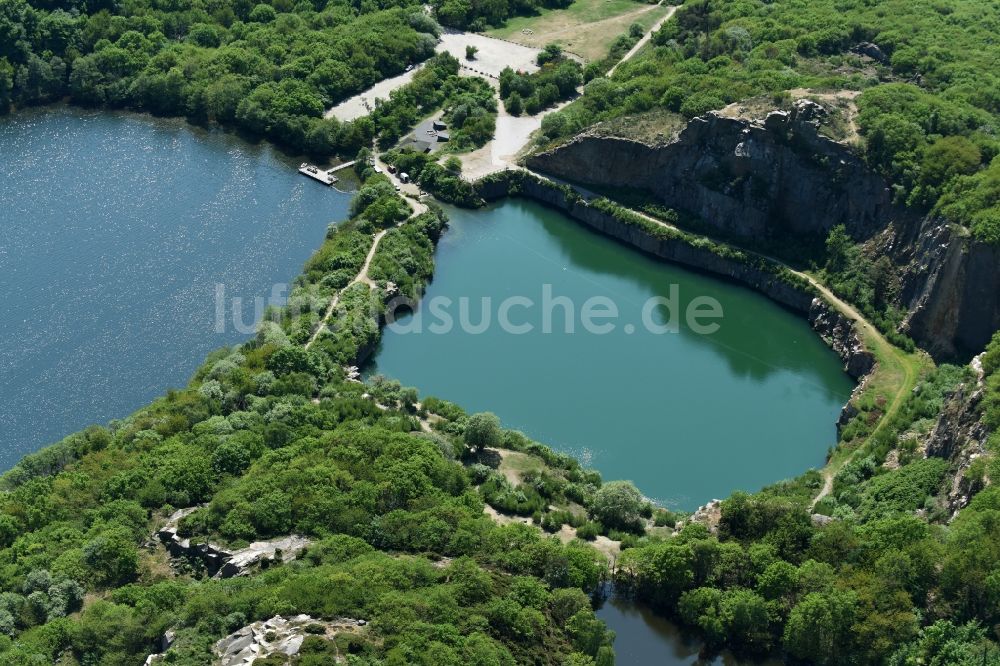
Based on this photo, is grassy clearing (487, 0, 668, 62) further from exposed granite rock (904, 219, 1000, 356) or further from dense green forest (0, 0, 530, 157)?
exposed granite rock (904, 219, 1000, 356)

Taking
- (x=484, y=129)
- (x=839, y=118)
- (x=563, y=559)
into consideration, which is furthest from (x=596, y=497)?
(x=484, y=129)

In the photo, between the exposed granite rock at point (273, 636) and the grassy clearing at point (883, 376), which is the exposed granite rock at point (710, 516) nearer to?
the grassy clearing at point (883, 376)

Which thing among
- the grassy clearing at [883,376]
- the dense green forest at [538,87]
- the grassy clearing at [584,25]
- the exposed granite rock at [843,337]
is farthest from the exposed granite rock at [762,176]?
the grassy clearing at [584,25]

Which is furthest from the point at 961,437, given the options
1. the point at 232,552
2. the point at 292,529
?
the point at 232,552

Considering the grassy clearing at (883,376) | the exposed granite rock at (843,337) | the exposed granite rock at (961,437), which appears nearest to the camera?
the exposed granite rock at (961,437)

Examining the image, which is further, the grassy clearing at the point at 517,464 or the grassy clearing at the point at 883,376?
the grassy clearing at the point at 883,376

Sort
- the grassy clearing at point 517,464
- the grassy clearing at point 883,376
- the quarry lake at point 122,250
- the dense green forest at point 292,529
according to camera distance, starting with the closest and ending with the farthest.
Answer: the dense green forest at point 292,529 < the grassy clearing at point 517,464 < the grassy clearing at point 883,376 < the quarry lake at point 122,250
